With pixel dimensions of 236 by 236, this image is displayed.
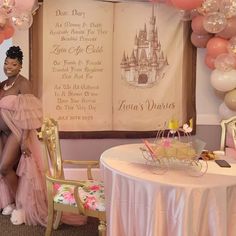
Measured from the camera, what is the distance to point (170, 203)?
2072 mm

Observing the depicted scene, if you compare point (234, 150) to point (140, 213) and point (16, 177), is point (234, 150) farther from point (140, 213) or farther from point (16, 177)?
A: point (16, 177)

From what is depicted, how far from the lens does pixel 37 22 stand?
3516 mm

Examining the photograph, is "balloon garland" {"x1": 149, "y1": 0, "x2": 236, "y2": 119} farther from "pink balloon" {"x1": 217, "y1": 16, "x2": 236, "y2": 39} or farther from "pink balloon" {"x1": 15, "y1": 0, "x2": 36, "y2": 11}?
"pink balloon" {"x1": 15, "y1": 0, "x2": 36, "y2": 11}

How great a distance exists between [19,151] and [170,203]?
1519 mm

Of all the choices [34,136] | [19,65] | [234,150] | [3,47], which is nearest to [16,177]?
[34,136]

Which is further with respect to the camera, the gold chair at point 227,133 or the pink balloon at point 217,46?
the pink balloon at point 217,46

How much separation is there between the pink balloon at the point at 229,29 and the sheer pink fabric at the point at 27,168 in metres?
1.57

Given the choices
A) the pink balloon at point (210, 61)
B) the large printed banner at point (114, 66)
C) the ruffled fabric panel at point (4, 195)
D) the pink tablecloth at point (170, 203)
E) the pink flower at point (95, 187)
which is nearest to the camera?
the pink tablecloth at point (170, 203)

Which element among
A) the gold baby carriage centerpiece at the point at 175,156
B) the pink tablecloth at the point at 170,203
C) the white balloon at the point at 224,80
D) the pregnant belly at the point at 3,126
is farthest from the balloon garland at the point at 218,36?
the pregnant belly at the point at 3,126

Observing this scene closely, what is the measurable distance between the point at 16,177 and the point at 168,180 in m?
1.53

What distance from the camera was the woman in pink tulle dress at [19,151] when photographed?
3078 mm

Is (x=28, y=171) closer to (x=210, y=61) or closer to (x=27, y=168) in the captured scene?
(x=27, y=168)

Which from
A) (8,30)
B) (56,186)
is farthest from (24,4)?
(56,186)

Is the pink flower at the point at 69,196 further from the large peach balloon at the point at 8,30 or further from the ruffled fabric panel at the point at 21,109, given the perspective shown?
the large peach balloon at the point at 8,30
